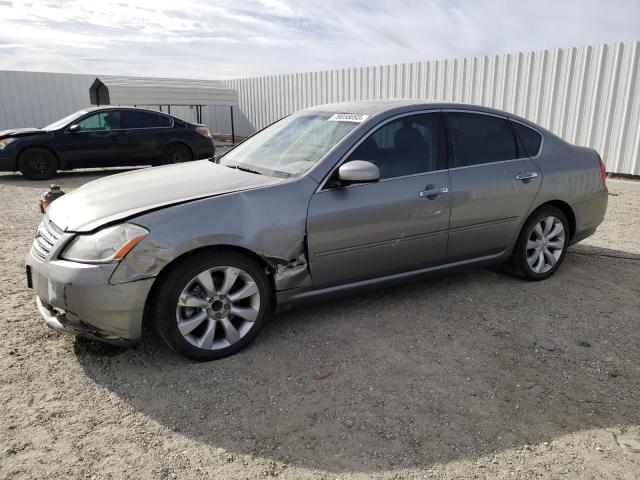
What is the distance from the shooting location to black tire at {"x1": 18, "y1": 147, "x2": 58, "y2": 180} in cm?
1032

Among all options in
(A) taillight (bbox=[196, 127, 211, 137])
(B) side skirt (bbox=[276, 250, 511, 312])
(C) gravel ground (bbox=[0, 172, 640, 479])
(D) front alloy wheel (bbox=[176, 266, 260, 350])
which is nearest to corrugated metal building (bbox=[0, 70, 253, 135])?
(A) taillight (bbox=[196, 127, 211, 137])

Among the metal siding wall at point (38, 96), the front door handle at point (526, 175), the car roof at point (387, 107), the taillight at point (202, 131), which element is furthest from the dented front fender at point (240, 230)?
the metal siding wall at point (38, 96)

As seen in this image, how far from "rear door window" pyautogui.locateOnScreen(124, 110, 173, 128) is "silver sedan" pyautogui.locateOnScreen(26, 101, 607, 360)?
7.65 meters

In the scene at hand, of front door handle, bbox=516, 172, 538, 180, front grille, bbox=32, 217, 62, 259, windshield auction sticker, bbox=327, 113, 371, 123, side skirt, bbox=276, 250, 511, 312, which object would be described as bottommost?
side skirt, bbox=276, 250, 511, 312

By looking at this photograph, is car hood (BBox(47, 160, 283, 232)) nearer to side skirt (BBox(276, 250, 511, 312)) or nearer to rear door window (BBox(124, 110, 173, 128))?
side skirt (BBox(276, 250, 511, 312))

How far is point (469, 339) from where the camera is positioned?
3576mm

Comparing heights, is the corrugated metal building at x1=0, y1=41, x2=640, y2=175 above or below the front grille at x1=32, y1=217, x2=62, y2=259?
above

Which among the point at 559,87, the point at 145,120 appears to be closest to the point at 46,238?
the point at 145,120

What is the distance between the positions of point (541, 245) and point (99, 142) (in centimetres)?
937

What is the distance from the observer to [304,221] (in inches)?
132

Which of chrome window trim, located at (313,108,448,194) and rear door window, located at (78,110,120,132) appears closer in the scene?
chrome window trim, located at (313,108,448,194)

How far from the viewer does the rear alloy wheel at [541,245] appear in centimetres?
452

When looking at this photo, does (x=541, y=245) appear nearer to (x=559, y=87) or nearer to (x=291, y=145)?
(x=291, y=145)

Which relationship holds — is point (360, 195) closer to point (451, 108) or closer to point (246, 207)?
point (246, 207)
